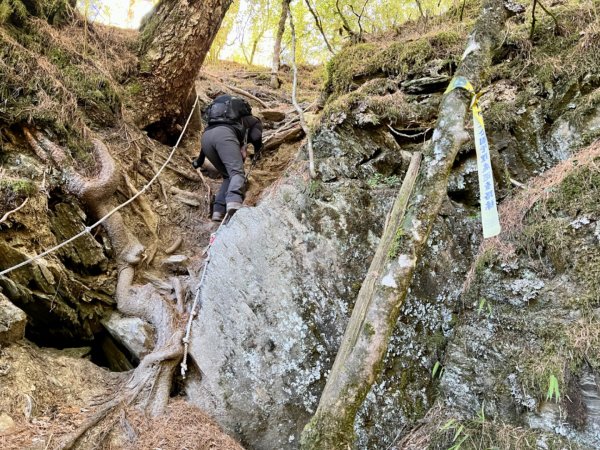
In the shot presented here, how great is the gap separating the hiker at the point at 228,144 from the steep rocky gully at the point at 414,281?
55 cm

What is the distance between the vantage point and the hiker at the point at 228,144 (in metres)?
5.35

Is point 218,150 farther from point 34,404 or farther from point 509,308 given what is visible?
point 509,308

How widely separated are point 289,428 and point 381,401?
85 cm

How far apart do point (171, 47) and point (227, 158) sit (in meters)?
2.12

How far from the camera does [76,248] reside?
4.37 m

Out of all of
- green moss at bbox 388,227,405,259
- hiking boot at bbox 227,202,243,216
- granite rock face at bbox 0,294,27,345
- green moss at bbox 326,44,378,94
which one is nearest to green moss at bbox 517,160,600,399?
green moss at bbox 388,227,405,259

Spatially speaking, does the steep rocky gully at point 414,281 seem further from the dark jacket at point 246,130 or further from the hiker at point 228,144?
the dark jacket at point 246,130

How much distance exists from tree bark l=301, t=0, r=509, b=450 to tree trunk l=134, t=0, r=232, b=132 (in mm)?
4300

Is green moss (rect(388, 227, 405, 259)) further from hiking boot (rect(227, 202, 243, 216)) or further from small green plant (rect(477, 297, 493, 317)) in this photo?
hiking boot (rect(227, 202, 243, 216))

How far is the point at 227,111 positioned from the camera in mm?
5602

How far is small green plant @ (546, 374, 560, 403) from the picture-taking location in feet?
8.78

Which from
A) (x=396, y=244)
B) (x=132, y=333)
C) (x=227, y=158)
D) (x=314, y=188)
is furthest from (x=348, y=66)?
(x=132, y=333)

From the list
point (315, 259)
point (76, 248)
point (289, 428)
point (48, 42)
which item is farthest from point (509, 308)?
point (48, 42)

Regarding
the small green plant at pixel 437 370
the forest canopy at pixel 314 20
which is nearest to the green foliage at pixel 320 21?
the forest canopy at pixel 314 20
